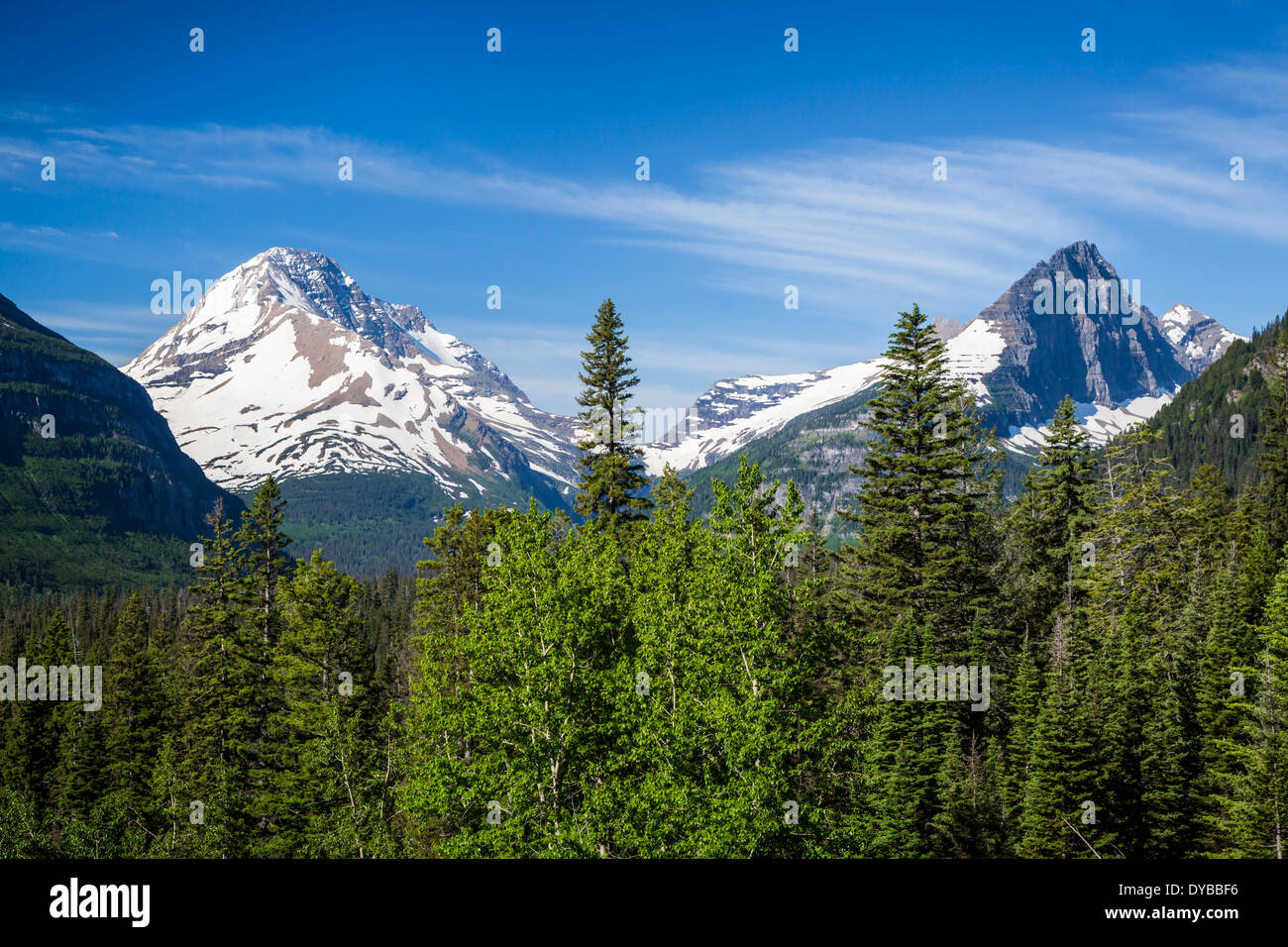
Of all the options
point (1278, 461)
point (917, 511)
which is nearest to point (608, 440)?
point (917, 511)

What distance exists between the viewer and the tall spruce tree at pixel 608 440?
1809 inches

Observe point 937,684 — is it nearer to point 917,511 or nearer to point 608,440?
point 917,511

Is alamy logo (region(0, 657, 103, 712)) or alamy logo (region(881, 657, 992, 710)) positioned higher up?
alamy logo (region(881, 657, 992, 710))
